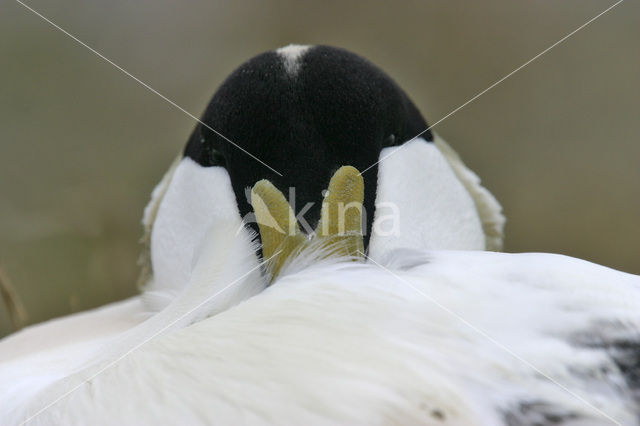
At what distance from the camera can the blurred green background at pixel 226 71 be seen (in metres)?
1.88

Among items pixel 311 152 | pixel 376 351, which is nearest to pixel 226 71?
pixel 311 152

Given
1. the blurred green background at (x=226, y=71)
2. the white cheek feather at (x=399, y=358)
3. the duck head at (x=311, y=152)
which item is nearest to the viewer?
the white cheek feather at (x=399, y=358)

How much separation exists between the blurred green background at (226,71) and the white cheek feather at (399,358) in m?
1.34

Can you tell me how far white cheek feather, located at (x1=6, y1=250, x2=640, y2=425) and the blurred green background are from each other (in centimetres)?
134

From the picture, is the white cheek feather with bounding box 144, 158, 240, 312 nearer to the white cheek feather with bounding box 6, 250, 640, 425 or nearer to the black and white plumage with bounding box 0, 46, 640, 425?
the black and white plumage with bounding box 0, 46, 640, 425

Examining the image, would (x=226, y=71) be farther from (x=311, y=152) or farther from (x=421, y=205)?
(x=311, y=152)

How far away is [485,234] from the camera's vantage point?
4.08 ft

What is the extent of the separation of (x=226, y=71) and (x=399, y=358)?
1883 millimetres

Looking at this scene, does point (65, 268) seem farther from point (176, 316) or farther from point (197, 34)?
point (176, 316)

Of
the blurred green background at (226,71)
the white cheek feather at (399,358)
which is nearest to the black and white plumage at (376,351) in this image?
the white cheek feather at (399,358)

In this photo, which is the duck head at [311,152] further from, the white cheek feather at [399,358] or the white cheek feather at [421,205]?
the white cheek feather at [399,358]

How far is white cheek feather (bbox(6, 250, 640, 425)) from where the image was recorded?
0.48 meters

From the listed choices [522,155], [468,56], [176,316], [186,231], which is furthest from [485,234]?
[468,56]

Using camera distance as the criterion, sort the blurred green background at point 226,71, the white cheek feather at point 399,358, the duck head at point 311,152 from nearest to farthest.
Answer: the white cheek feather at point 399,358 < the duck head at point 311,152 < the blurred green background at point 226,71
